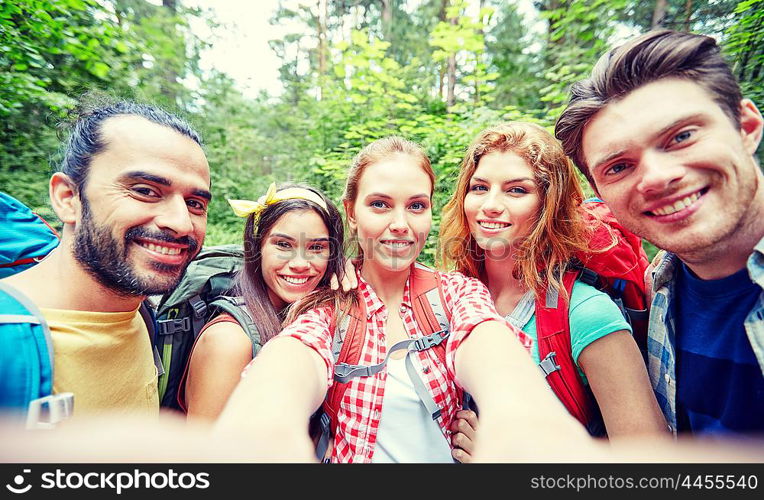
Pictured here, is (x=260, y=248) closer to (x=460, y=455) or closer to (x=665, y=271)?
(x=460, y=455)

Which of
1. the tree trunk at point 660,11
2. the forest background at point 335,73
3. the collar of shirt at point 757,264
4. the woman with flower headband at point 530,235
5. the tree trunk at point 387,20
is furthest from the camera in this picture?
the tree trunk at point 387,20

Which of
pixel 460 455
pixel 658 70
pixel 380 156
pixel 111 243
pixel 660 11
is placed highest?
pixel 660 11

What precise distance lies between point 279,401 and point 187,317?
0.98m

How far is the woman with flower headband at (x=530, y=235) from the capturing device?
136 cm

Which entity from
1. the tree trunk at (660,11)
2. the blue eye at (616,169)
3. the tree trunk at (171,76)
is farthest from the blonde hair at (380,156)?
the tree trunk at (171,76)

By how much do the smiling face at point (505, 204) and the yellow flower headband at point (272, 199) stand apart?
3.14 feet

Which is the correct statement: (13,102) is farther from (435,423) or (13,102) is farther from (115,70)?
(435,423)

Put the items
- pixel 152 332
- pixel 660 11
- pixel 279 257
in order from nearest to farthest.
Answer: pixel 152 332
pixel 279 257
pixel 660 11

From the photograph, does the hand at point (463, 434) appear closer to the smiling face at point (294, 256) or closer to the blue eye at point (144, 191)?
the smiling face at point (294, 256)

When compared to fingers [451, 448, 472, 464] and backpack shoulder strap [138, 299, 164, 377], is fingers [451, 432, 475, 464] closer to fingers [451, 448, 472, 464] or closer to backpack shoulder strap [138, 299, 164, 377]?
fingers [451, 448, 472, 464]

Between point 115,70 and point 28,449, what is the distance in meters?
5.39

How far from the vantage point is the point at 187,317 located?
1.66 m

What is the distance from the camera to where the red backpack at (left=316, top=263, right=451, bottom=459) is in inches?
51.3

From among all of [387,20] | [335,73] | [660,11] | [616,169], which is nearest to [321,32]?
[387,20]
